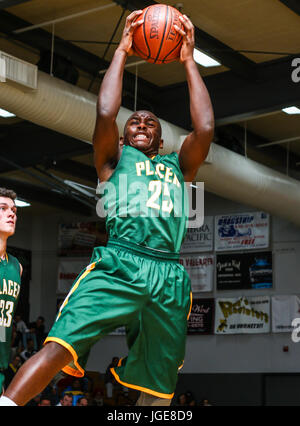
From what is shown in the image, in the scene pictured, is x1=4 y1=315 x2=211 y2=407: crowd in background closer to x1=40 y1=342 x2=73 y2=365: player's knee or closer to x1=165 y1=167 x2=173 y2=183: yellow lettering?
x1=165 y1=167 x2=173 y2=183: yellow lettering

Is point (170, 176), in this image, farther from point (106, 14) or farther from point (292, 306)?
point (292, 306)

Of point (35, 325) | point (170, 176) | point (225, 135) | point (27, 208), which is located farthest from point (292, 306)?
point (170, 176)

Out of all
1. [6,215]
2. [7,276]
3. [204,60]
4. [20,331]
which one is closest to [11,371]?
[20,331]

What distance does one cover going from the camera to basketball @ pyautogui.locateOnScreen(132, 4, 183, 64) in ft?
15.6

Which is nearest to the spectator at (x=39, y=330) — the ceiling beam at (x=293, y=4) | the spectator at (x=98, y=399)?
the spectator at (x=98, y=399)

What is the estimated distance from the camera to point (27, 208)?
22.6m

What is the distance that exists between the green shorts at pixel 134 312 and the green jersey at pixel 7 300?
1.77 metres

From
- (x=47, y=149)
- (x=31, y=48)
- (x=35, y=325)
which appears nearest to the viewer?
(x=31, y=48)

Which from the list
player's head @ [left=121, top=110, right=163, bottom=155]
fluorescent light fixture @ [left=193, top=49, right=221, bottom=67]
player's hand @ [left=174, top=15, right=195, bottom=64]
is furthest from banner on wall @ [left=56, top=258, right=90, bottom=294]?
player's head @ [left=121, top=110, right=163, bottom=155]

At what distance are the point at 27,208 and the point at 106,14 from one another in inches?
486

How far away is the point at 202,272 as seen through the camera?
786 inches

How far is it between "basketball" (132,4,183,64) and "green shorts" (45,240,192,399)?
58.2 inches

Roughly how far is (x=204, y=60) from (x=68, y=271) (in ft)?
37.8

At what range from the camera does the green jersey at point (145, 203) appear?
13.6 ft
